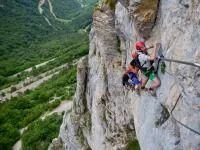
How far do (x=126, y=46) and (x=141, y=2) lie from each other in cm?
608

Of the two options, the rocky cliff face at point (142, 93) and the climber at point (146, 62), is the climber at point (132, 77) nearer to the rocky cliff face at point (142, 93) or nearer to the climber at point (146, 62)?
the rocky cliff face at point (142, 93)

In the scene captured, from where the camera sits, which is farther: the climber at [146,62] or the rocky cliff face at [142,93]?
the climber at [146,62]

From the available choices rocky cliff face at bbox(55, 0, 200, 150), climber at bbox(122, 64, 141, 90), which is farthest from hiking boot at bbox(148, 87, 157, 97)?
climber at bbox(122, 64, 141, 90)

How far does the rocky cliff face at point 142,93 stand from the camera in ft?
57.9

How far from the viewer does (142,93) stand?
23844mm

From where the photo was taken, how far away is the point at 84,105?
1537 inches

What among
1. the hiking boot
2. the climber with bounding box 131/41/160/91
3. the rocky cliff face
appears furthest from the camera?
the hiking boot

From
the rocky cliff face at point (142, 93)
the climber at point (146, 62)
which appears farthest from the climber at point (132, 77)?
the climber at point (146, 62)

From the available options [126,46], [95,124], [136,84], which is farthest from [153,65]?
[95,124]

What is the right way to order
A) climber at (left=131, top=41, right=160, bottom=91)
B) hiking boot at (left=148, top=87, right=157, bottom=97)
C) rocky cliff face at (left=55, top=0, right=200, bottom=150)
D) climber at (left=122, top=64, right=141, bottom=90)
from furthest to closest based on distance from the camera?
climber at (left=122, top=64, right=141, bottom=90)
hiking boot at (left=148, top=87, right=157, bottom=97)
climber at (left=131, top=41, right=160, bottom=91)
rocky cliff face at (left=55, top=0, right=200, bottom=150)

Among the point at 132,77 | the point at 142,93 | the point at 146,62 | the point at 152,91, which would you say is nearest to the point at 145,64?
the point at 146,62

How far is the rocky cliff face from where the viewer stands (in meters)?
17.6

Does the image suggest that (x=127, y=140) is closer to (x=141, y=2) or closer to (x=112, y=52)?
(x=112, y=52)

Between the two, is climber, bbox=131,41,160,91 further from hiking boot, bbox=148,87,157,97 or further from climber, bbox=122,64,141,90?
climber, bbox=122,64,141,90
